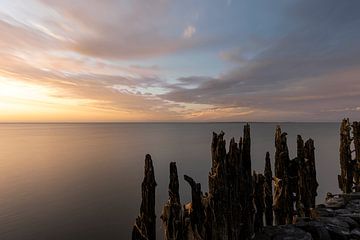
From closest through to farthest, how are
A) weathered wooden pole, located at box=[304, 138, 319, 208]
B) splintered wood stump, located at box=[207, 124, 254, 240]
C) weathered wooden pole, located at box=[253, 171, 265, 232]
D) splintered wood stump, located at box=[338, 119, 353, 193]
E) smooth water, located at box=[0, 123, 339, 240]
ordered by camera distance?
splintered wood stump, located at box=[207, 124, 254, 240], weathered wooden pole, located at box=[253, 171, 265, 232], weathered wooden pole, located at box=[304, 138, 319, 208], splintered wood stump, located at box=[338, 119, 353, 193], smooth water, located at box=[0, 123, 339, 240]

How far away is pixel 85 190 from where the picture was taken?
157 feet

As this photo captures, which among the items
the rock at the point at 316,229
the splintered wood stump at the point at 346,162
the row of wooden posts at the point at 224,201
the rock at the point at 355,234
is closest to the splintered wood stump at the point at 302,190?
the row of wooden posts at the point at 224,201

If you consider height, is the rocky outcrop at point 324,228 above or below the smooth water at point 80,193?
above

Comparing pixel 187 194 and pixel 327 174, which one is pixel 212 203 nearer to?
pixel 187 194

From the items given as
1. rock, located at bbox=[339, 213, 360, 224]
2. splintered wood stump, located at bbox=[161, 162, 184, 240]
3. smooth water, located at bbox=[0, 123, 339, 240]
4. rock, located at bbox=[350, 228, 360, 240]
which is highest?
splintered wood stump, located at bbox=[161, 162, 184, 240]

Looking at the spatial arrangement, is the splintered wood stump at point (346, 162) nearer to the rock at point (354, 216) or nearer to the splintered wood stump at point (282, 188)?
the rock at point (354, 216)

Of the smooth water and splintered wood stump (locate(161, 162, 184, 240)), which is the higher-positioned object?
splintered wood stump (locate(161, 162, 184, 240))

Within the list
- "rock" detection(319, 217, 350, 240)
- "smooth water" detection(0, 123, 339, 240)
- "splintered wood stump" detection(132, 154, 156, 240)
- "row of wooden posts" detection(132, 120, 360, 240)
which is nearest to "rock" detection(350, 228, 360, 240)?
"rock" detection(319, 217, 350, 240)

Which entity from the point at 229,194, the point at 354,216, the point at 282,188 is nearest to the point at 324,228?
the point at 282,188

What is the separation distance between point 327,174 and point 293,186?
49.0 meters

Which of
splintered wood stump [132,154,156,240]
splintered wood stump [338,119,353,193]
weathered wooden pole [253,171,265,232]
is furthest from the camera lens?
splintered wood stump [338,119,353,193]

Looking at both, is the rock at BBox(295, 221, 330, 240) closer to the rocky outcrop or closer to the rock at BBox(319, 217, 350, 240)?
the rocky outcrop

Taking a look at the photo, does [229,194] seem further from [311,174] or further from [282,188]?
[311,174]

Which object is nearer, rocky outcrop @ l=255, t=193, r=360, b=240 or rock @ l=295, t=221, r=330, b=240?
rock @ l=295, t=221, r=330, b=240
